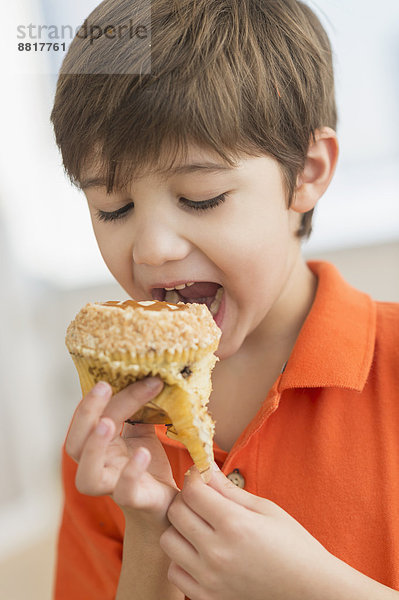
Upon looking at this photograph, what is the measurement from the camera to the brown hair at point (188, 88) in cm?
74

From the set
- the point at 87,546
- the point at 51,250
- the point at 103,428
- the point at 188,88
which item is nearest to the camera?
the point at 103,428

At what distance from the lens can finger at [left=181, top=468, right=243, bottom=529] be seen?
655mm

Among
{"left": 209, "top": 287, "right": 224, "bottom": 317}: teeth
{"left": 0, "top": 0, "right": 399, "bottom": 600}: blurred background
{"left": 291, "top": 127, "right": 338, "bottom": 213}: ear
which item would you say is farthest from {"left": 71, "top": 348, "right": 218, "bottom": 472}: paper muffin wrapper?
{"left": 0, "top": 0, "right": 399, "bottom": 600}: blurred background

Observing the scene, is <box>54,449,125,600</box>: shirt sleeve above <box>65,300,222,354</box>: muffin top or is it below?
below

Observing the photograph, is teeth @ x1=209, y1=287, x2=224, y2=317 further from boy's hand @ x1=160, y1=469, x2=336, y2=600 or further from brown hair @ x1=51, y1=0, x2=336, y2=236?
boy's hand @ x1=160, y1=469, x2=336, y2=600

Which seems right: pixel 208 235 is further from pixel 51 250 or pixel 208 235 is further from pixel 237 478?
pixel 51 250

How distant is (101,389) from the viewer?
620 mm

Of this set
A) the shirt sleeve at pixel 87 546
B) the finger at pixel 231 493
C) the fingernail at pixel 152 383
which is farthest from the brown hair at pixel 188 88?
the shirt sleeve at pixel 87 546

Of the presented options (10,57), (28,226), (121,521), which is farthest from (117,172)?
(28,226)

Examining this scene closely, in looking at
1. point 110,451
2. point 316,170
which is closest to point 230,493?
point 110,451

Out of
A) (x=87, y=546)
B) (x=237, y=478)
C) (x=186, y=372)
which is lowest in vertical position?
(x=87, y=546)

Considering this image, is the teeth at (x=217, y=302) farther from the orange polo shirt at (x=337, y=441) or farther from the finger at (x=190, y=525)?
the finger at (x=190, y=525)

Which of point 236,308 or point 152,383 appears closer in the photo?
point 152,383

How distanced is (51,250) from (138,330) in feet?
5.53
